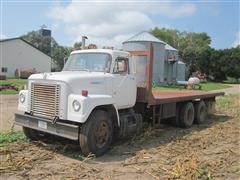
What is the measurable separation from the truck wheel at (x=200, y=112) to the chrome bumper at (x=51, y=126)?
727 cm

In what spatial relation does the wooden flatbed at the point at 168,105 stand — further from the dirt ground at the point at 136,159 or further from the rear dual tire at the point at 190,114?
the dirt ground at the point at 136,159

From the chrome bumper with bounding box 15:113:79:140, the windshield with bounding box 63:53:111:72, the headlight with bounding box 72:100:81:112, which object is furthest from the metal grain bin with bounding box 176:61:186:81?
the headlight with bounding box 72:100:81:112

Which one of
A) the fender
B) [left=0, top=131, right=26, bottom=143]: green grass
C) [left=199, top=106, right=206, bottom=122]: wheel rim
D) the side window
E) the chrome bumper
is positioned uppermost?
the side window

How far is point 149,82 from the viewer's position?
10.1 metres

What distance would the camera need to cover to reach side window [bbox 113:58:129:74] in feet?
30.2

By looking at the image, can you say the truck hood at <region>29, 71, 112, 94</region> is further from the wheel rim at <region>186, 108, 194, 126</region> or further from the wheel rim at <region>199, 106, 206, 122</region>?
the wheel rim at <region>199, 106, 206, 122</region>

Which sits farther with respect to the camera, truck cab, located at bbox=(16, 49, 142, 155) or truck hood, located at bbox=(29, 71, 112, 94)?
truck hood, located at bbox=(29, 71, 112, 94)

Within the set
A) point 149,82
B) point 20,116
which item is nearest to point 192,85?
point 149,82

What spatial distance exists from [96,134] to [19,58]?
49540mm

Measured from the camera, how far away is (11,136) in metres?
9.30

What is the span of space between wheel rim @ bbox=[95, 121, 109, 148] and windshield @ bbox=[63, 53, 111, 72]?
5.10 feet

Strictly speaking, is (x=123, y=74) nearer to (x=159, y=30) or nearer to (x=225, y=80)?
(x=225, y=80)

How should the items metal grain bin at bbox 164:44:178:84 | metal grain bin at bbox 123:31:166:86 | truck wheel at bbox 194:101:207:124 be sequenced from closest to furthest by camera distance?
1. truck wheel at bbox 194:101:207:124
2. metal grain bin at bbox 123:31:166:86
3. metal grain bin at bbox 164:44:178:84

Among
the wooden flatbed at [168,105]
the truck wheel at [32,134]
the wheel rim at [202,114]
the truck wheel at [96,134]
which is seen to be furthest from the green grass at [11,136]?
the wheel rim at [202,114]
